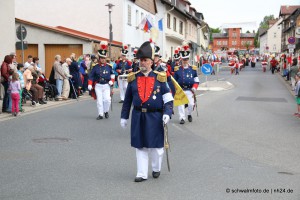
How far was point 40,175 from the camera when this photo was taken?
6969 millimetres

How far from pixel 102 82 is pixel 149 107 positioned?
7.31 meters

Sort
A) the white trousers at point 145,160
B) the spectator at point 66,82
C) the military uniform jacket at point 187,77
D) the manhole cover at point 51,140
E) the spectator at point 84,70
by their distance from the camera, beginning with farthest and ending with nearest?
the spectator at point 84,70
the spectator at point 66,82
the military uniform jacket at point 187,77
the manhole cover at point 51,140
the white trousers at point 145,160

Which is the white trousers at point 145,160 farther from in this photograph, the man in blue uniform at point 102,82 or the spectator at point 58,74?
the spectator at point 58,74

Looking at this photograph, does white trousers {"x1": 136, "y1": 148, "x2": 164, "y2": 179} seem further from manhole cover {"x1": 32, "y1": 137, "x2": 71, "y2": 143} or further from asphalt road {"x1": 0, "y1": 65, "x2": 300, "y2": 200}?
manhole cover {"x1": 32, "y1": 137, "x2": 71, "y2": 143}

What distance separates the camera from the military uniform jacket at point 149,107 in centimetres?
689

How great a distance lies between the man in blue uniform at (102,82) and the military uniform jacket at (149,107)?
276 inches

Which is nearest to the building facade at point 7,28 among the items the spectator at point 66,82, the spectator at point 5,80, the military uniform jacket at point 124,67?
the spectator at point 66,82

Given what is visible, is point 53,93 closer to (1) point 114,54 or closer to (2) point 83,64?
(2) point 83,64

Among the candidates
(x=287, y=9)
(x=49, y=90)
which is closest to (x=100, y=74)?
(x=49, y=90)

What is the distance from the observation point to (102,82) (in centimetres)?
1412

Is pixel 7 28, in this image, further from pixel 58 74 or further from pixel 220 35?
pixel 220 35

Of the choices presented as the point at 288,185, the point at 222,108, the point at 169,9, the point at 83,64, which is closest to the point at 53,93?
the point at 83,64

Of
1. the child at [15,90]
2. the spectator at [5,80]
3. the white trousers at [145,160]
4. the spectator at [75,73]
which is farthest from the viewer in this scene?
the spectator at [75,73]

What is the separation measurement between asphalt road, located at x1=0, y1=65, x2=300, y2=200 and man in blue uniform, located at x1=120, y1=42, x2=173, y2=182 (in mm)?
413
